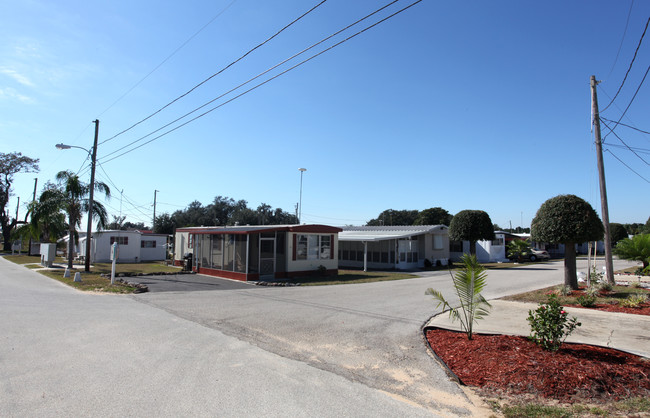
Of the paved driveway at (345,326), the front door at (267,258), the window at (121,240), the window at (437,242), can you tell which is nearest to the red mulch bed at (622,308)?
the paved driveway at (345,326)

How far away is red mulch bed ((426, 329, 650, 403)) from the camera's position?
15.9ft

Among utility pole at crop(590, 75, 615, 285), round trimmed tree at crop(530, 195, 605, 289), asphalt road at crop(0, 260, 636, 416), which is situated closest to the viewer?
asphalt road at crop(0, 260, 636, 416)

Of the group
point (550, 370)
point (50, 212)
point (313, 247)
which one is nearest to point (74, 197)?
point (50, 212)

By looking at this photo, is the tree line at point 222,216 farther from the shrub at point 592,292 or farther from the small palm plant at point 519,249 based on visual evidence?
the shrub at point 592,292

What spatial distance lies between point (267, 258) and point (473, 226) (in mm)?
18232

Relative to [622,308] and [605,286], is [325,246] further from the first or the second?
[622,308]

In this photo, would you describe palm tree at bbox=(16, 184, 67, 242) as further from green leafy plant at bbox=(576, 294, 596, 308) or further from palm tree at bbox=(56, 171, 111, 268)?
green leafy plant at bbox=(576, 294, 596, 308)

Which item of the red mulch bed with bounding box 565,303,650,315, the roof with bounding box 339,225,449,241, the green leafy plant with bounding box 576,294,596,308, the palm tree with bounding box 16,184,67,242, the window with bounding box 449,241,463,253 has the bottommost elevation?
the red mulch bed with bounding box 565,303,650,315

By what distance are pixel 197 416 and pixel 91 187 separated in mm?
21290

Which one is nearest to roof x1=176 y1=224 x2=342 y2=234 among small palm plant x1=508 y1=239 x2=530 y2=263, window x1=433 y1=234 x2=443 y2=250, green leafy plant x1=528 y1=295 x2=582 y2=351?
window x1=433 y1=234 x2=443 y2=250

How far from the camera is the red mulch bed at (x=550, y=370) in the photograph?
15.9ft

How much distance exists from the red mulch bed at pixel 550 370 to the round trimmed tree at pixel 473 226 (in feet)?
82.5

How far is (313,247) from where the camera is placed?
21828 millimetres

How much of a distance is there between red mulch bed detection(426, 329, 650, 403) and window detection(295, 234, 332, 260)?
1462 centimetres
